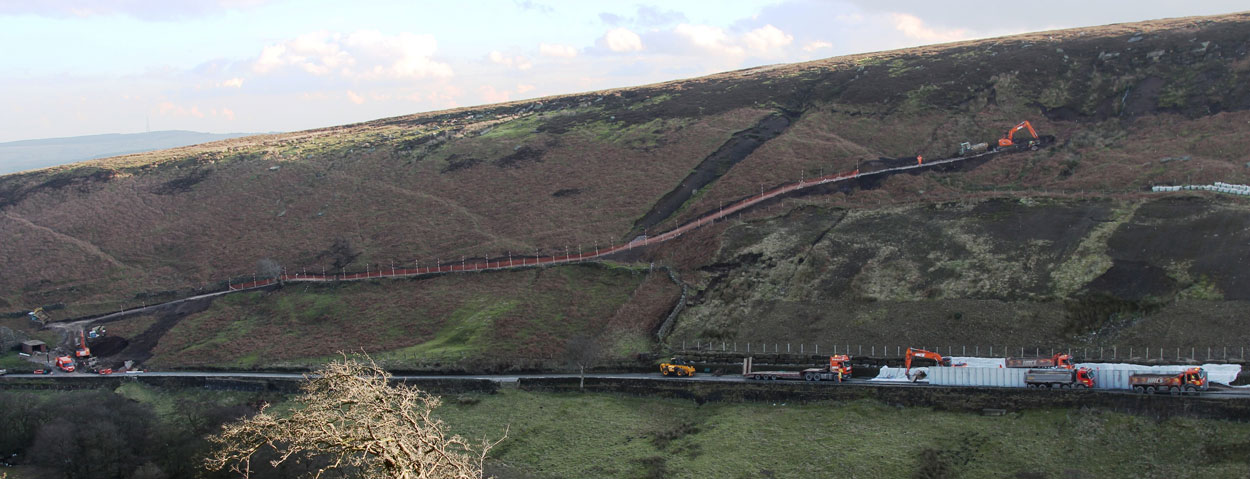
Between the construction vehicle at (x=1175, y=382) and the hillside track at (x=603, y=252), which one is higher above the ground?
the hillside track at (x=603, y=252)

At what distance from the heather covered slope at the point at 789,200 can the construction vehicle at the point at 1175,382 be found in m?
7.85

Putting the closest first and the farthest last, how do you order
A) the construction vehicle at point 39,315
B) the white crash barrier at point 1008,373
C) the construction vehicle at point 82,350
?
the white crash barrier at point 1008,373
the construction vehicle at point 82,350
the construction vehicle at point 39,315

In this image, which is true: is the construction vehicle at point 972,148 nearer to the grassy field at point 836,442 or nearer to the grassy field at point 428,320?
the grassy field at point 428,320

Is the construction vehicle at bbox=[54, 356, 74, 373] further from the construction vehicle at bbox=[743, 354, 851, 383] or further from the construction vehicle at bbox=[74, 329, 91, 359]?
the construction vehicle at bbox=[743, 354, 851, 383]

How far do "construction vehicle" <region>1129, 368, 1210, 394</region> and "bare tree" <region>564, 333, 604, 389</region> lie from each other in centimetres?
3068

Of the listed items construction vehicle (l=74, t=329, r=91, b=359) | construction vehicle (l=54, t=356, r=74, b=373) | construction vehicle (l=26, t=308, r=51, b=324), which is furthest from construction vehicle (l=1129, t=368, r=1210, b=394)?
construction vehicle (l=26, t=308, r=51, b=324)

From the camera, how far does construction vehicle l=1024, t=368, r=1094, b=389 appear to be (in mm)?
41719

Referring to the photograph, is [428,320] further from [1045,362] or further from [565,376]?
[1045,362]

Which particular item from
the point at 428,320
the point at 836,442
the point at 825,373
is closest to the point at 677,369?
the point at 825,373

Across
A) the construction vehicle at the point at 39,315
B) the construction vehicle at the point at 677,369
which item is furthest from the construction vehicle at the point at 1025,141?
the construction vehicle at the point at 39,315

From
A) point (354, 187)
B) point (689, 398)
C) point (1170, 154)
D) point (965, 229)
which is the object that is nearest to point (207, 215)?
point (354, 187)

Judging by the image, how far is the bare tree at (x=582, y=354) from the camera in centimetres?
5400

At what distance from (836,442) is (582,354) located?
18.8 metres

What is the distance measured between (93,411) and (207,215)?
210 feet
